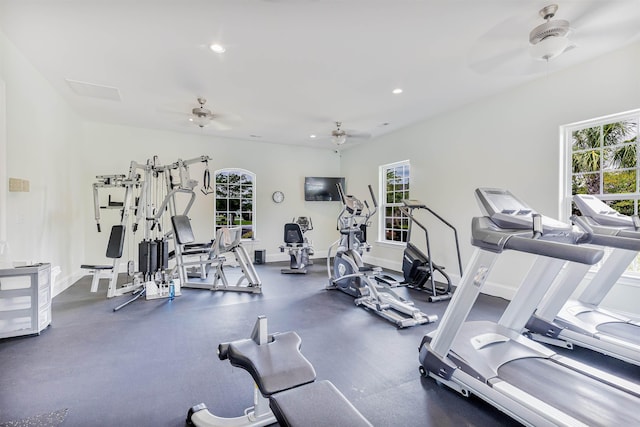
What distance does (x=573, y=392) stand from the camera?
5.78 ft

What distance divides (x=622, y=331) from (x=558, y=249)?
2.08m

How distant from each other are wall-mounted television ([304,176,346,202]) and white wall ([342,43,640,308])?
7.37 feet

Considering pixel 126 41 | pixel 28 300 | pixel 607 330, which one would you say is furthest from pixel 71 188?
pixel 607 330

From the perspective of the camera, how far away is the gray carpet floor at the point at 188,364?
1.85 meters

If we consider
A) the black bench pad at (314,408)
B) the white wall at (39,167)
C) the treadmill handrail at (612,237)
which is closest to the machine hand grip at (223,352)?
the black bench pad at (314,408)

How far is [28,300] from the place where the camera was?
9.59 feet

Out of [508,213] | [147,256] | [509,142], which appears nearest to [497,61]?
[509,142]

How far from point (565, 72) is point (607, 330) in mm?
2859

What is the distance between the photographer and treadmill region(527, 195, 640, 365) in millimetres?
2418

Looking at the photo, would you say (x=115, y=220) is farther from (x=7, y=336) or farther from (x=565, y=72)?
(x=565, y=72)

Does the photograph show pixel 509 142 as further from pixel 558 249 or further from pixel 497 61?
pixel 558 249

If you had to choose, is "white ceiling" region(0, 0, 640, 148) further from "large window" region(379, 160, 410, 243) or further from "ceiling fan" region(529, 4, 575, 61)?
"large window" region(379, 160, 410, 243)

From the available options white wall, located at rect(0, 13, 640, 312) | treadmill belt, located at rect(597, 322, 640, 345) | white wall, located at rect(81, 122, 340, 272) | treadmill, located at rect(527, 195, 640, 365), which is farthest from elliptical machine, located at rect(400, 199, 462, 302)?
white wall, located at rect(81, 122, 340, 272)

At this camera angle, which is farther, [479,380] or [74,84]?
[74,84]
